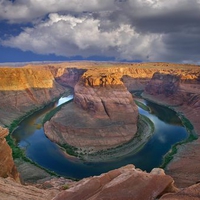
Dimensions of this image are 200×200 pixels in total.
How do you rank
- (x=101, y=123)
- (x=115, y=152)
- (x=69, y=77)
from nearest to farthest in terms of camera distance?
(x=115, y=152) < (x=101, y=123) < (x=69, y=77)

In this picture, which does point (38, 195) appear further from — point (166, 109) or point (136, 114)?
point (166, 109)

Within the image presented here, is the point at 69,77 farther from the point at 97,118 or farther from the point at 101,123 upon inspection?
the point at 101,123

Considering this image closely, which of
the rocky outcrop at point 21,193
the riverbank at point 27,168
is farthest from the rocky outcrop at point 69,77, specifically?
the rocky outcrop at point 21,193

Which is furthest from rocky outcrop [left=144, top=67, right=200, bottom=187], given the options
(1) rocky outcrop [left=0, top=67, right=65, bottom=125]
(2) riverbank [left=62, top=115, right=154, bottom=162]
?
(1) rocky outcrop [left=0, top=67, right=65, bottom=125]

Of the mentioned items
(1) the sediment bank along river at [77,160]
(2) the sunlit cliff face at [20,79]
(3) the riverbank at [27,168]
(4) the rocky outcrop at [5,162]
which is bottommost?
(3) the riverbank at [27,168]

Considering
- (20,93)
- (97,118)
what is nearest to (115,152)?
(97,118)

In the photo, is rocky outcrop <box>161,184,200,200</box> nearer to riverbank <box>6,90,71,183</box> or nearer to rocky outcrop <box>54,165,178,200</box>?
rocky outcrop <box>54,165,178,200</box>

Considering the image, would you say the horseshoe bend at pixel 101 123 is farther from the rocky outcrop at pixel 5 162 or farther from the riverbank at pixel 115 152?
the riverbank at pixel 115 152
